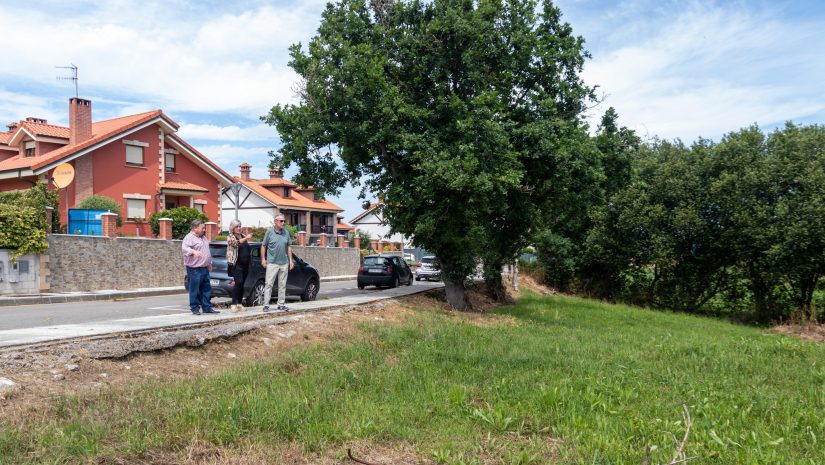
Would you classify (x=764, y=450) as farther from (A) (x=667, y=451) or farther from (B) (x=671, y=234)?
(B) (x=671, y=234)

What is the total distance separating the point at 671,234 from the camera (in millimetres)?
27812

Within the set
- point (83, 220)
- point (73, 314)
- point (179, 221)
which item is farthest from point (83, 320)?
point (179, 221)

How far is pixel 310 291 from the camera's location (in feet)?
52.2

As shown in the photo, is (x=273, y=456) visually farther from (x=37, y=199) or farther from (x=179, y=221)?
(x=179, y=221)

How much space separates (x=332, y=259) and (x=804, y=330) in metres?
24.5

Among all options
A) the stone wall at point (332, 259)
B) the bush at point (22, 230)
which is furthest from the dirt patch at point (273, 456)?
the stone wall at point (332, 259)

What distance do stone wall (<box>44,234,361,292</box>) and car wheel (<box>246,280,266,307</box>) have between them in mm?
8565

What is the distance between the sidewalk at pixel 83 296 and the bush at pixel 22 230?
1.32 metres

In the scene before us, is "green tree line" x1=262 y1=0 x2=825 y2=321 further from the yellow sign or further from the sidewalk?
the yellow sign

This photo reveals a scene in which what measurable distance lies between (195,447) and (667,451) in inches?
139

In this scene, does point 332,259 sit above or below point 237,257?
below

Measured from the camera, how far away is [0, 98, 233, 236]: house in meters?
31.6

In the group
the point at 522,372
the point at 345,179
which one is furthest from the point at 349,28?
the point at 522,372

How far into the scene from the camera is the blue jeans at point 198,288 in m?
11.1
